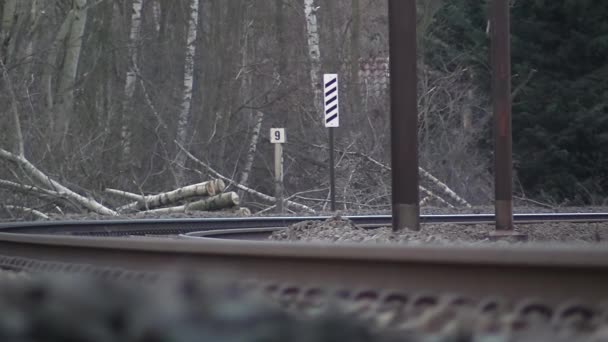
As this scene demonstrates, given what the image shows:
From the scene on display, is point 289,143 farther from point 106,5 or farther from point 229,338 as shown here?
point 229,338

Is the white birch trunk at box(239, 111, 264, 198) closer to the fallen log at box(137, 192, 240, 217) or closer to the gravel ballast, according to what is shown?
the fallen log at box(137, 192, 240, 217)

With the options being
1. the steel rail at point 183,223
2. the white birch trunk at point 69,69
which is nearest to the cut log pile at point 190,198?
the steel rail at point 183,223

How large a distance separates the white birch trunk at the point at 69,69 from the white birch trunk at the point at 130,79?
1575mm

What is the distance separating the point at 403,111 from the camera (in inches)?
449

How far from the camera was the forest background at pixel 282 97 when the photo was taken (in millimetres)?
24500

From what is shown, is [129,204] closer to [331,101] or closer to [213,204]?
[213,204]

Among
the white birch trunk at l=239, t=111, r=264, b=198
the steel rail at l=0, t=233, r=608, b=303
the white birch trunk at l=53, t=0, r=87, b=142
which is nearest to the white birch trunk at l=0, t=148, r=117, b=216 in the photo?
the white birch trunk at l=53, t=0, r=87, b=142

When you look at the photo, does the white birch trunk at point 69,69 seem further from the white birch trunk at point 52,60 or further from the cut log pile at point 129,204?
the cut log pile at point 129,204

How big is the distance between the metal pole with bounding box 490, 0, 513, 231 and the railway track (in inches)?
290

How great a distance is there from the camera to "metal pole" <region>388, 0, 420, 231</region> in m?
11.3

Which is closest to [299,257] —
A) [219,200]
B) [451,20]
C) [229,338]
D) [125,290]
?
[125,290]

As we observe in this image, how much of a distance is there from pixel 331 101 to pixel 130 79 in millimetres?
10084

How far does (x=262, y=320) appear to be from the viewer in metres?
2.50

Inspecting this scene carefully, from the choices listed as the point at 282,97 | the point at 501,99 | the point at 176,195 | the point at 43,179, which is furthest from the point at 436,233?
the point at 282,97
